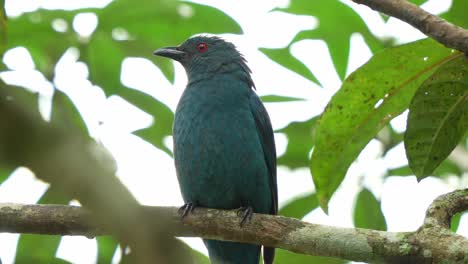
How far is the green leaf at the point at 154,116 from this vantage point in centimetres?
362

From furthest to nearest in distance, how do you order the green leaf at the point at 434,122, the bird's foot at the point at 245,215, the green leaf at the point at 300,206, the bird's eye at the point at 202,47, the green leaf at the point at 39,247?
1. the bird's eye at the point at 202,47
2. the green leaf at the point at 300,206
3. the bird's foot at the point at 245,215
4. the green leaf at the point at 434,122
5. the green leaf at the point at 39,247

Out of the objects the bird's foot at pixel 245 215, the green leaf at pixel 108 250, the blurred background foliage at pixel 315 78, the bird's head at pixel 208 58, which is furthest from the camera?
the bird's head at pixel 208 58

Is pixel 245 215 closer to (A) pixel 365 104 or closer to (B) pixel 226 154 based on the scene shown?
(A) pixel 365 104

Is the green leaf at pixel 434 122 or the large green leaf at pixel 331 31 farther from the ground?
the large green leaf at pixel 331 31

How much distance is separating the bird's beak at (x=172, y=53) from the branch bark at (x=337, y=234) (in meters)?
1.85

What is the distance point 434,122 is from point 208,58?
2.83 m

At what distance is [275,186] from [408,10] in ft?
7.65

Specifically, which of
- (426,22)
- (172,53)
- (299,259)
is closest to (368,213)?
(299,259)

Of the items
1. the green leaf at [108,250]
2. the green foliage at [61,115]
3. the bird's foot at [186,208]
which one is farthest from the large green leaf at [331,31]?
the green foliage at [61,115]

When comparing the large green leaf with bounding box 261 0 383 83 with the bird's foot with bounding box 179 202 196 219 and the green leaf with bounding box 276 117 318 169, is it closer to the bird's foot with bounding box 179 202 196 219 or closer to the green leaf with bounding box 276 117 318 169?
the green leaf with bounding box 276 117 318 169

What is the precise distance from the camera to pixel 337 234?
268 cm

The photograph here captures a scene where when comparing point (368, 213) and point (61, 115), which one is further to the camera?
point (368, 213)

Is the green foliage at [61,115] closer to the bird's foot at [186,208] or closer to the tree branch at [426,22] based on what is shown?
the tree branch at [426,22]

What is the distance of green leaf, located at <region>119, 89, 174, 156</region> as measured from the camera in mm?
3619
